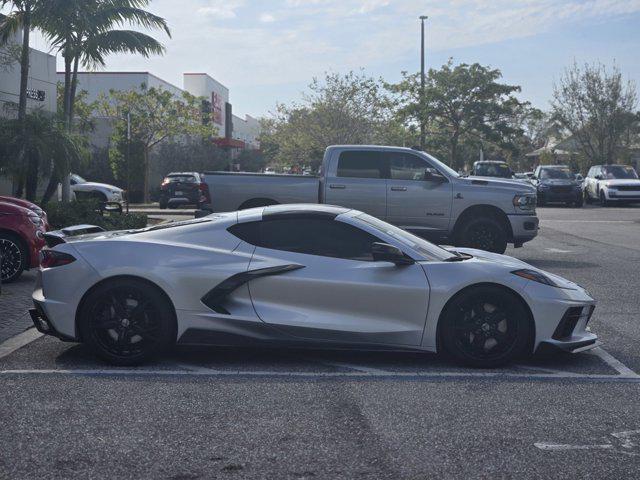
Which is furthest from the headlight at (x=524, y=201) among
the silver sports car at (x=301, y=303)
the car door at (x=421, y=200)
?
the silver sports car at (x=301, y=303)

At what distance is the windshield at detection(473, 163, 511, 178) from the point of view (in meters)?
36.2

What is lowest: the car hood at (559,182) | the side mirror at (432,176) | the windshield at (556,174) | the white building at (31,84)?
the side mirror at (432,176)

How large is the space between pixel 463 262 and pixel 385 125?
53974mm

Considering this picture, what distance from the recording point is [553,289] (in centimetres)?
689

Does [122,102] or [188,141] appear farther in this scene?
[188,141]

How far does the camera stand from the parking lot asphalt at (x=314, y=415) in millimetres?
4562

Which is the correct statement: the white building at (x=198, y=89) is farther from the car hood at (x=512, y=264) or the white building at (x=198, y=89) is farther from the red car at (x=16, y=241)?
the car hood at (x=512, y=264)

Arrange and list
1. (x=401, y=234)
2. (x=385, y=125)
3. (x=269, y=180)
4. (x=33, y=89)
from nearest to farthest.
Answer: (x=401, y=234)
(x=269, y=180)
(x=33, y=89)
(x=385, y=125)

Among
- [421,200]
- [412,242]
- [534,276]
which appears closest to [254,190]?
[421,200]

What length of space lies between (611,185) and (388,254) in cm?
3286

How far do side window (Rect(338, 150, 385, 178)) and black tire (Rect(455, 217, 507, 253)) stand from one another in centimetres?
175

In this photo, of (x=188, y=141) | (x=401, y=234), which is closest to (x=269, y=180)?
(x=401, y=234)

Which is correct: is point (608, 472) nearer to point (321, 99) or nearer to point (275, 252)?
point (275, 252)

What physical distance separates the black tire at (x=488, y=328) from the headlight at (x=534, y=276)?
21 centimetres
